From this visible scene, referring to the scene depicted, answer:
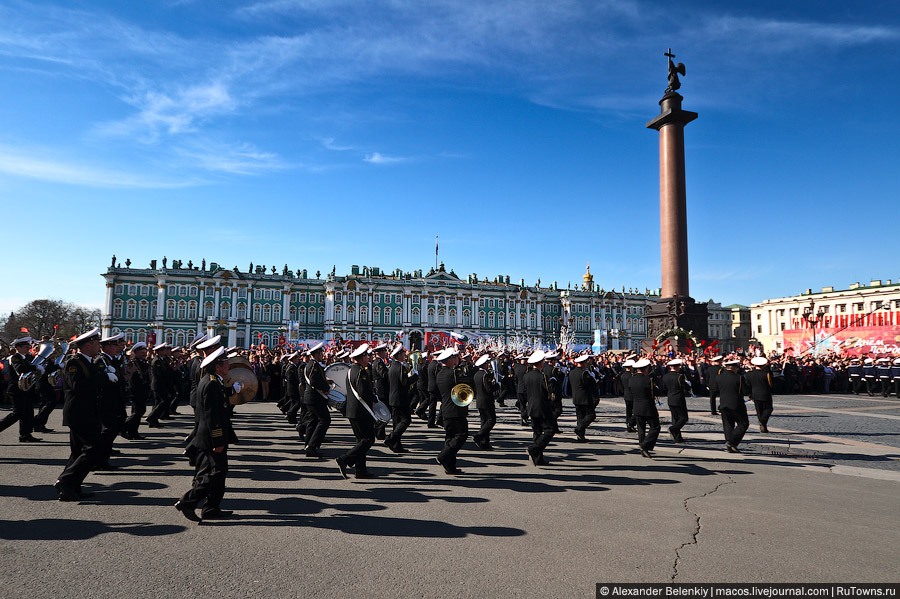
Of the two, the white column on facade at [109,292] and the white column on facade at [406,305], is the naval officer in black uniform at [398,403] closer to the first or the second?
the white column on facade at [406,305]

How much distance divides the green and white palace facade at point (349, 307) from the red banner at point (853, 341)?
29.3 metres

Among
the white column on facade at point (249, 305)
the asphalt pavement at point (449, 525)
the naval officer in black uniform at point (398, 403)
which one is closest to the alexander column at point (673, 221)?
the asphalt pavement at point (449, 525)

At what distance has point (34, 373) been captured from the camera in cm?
1043

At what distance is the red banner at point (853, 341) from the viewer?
39562 millimetres

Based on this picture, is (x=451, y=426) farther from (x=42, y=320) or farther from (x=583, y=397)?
(x=42, y=320)

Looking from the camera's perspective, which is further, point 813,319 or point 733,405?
point 813,319

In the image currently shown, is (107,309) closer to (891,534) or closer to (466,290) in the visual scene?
(466,290)

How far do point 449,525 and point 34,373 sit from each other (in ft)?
29.6

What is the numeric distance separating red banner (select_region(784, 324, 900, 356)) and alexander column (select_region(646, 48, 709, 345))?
16.1 meters

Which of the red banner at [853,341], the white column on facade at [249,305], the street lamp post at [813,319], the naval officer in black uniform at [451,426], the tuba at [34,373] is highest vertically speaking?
the white column on facade at [249,305]

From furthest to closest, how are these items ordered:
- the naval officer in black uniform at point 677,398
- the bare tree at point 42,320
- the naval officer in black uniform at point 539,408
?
the bare tree at point 42,320 → the naval officer in black uniform at point 677,398 → the naval officer in black uniform at point 539,408

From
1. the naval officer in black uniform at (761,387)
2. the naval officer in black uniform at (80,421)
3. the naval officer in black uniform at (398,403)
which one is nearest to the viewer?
the naval officer in black uniform at (80,421)

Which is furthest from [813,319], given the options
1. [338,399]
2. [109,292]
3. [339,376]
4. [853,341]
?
[109,292]

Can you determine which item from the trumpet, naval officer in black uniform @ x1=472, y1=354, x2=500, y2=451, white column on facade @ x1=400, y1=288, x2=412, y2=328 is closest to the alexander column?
naval officer in black uniform @ x1=472, y1=354, x2=500, y2=451
